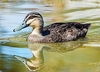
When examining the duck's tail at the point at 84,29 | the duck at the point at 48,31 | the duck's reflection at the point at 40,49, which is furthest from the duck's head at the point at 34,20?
the duck's tail at the point at 84,29

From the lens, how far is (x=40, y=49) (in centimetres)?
871

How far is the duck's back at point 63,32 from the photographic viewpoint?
31.4ft

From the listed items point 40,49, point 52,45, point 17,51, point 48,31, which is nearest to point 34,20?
point 48,31

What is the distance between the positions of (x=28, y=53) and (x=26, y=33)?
8.02 feet

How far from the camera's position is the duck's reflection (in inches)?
279

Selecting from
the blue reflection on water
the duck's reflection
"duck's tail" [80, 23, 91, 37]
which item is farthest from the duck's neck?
the blue reflection on water

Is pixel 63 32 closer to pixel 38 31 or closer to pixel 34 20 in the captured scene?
pixel 38 31

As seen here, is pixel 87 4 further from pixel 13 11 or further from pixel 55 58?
pixel 55 58

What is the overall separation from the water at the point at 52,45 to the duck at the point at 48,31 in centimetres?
21

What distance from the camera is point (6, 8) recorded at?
1362cm

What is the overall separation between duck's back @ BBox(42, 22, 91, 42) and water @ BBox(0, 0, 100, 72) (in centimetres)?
21

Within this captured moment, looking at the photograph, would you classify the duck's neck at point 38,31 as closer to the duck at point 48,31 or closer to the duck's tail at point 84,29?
the duck at point 48,31

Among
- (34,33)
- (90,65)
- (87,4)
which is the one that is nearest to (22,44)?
(34,33)

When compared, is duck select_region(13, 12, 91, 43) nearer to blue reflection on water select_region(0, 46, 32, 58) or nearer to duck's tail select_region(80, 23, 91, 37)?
duck's tail select_region(80, 23, 91, 37)
